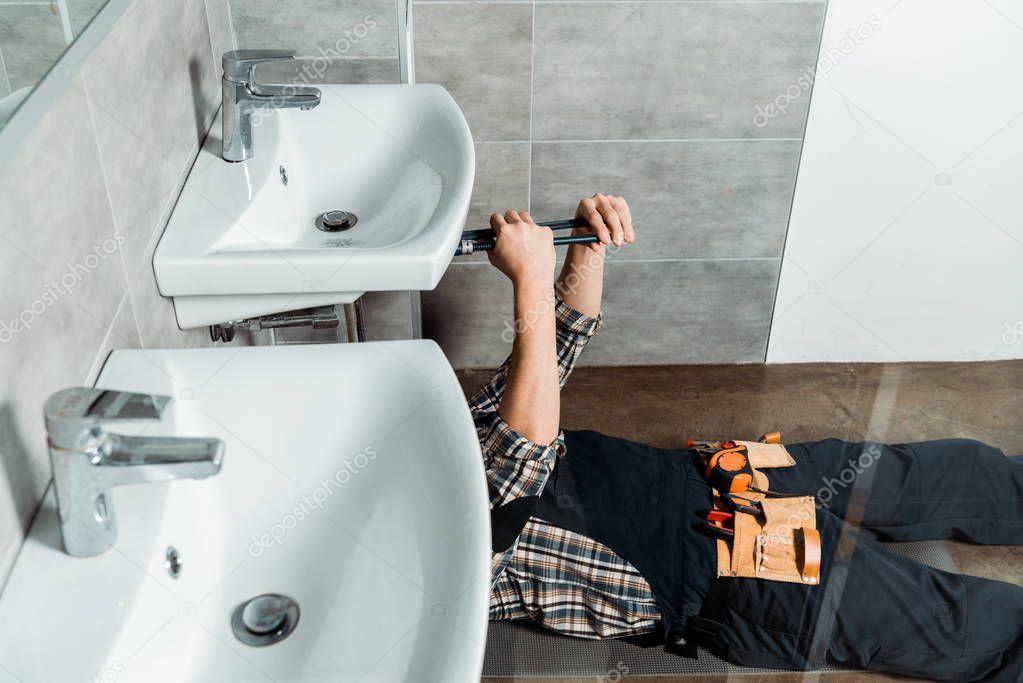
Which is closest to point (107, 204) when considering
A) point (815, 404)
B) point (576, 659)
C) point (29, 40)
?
point (29, 40)

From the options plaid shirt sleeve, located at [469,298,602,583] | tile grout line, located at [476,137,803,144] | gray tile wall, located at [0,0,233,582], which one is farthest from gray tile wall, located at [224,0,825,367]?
plaid shirt sleeve, located at [469,298,602,583]

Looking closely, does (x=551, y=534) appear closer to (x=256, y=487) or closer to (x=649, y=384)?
(x=256, y=487)

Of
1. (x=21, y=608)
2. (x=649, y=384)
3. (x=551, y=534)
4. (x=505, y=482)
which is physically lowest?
(x=649, y=384)

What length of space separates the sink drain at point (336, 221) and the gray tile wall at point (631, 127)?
0.46 metres

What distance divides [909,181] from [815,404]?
52 cm

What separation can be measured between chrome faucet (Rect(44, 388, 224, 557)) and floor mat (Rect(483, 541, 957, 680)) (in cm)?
80

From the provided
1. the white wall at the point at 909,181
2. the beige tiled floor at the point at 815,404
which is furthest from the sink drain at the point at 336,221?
the white wall at the point at 909,181

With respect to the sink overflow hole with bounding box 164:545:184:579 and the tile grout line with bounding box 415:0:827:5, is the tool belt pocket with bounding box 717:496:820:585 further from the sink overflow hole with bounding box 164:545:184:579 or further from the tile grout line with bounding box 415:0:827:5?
the tile grout line with bounding box 415:0:827:5

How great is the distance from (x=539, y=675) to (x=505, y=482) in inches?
13.6

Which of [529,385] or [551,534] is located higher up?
[529,385]

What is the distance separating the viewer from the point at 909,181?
1.96 metres

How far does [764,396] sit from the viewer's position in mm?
2182

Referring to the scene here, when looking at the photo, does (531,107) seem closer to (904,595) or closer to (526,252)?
(526,252)

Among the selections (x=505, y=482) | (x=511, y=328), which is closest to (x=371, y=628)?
(x=505, y=482)
